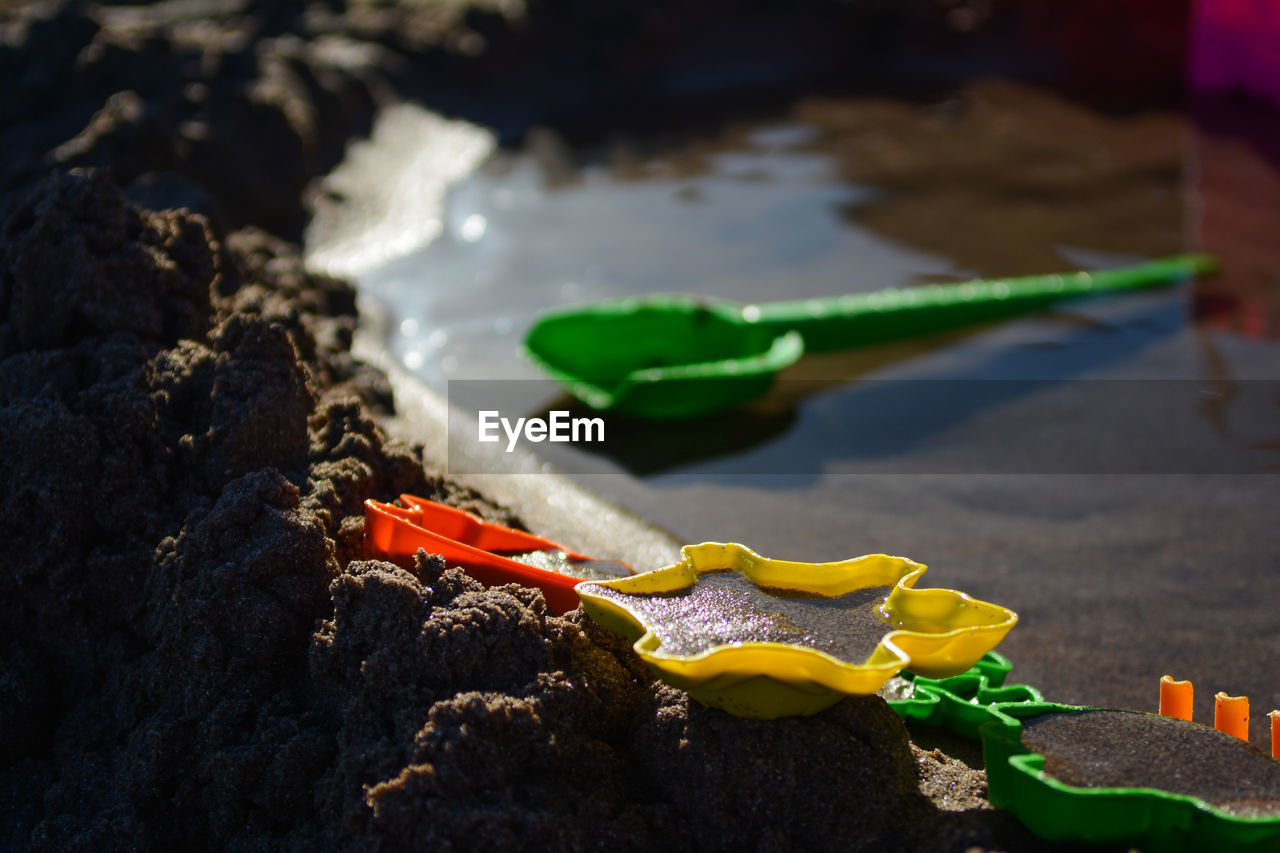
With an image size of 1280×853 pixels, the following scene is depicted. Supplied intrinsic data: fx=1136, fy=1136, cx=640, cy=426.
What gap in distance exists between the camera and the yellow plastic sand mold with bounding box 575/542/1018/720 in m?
1.42

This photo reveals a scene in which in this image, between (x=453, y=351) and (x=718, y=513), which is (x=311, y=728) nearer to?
(x=718, y=513)

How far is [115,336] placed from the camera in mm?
2117

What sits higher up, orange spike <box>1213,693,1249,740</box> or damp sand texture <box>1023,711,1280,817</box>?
damp sand texture <box>1023,711,1280,817</box>

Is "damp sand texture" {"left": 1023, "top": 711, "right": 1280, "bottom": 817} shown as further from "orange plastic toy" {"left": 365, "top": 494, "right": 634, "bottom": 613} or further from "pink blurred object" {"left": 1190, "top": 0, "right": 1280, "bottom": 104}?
"pink blurred object" {"left": 1190, "top": 0, "right": 1280, "bottom": 104}

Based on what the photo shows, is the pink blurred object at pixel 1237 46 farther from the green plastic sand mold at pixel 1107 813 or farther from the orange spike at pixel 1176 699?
the green plastic sand mold at pixel 1107 813

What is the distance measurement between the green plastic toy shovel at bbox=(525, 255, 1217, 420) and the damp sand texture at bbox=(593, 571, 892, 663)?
136 centimetres

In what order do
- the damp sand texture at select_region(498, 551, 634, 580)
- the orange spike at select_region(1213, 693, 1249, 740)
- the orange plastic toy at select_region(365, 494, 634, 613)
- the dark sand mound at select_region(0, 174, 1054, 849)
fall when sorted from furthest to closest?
the damp sand texture at select_region(498, 551, 634, 580) < the orange plastic toy at select_region(365, 494, 634, 613) < the orange spike at select_region(1213, 693, 1249, 740) < the dark sand mound at select_region(0, 174, 1054, 849)

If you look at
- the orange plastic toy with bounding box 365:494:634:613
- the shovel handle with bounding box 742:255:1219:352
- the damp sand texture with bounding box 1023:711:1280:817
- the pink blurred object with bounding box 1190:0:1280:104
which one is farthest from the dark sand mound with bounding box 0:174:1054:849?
the pink blurred object with bounding box 1190:0:1280:104

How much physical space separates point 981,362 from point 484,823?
2.60 meters

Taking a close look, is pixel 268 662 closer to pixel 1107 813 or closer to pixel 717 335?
pixel 1107 813

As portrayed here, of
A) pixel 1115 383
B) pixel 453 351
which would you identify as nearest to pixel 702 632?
pixel 453 351

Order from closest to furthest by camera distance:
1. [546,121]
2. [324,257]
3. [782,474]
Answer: [782,474]
[324,257]
[546,121]

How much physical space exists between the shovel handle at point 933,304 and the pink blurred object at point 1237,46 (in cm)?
224

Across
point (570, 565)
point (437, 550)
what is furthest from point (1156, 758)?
point (437, 550)
